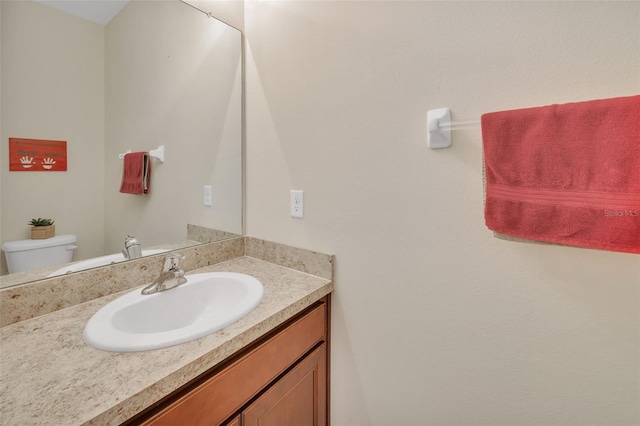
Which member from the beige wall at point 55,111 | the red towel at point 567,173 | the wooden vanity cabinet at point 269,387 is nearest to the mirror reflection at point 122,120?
the beige wall at point 55,111

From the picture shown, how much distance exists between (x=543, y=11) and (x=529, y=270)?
673 mm

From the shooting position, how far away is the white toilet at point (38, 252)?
801mm

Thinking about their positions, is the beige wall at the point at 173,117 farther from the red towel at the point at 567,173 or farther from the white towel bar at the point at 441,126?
the red towel at the point at 567,173

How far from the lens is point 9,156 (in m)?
0.79

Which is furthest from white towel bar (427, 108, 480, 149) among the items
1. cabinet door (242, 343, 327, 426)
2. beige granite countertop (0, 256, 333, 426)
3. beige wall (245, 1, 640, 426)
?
cabinet door (242, 343, 327, 426)

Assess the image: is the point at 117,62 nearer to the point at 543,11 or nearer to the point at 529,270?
the point at 543,11

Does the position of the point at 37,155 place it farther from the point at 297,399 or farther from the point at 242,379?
the point at 297,399

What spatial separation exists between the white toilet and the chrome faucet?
0.28 meters

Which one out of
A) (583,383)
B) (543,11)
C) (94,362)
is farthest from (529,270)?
(94,362)

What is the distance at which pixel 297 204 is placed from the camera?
120 centimetres

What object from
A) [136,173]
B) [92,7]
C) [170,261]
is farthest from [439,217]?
[92,7]

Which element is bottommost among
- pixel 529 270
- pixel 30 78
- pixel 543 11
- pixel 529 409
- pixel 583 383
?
pixel 529 409

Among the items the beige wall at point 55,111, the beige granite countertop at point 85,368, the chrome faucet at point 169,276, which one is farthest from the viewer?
the chrome faucet at point 169,276

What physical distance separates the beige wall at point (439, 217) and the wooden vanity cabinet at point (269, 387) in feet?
0.37
